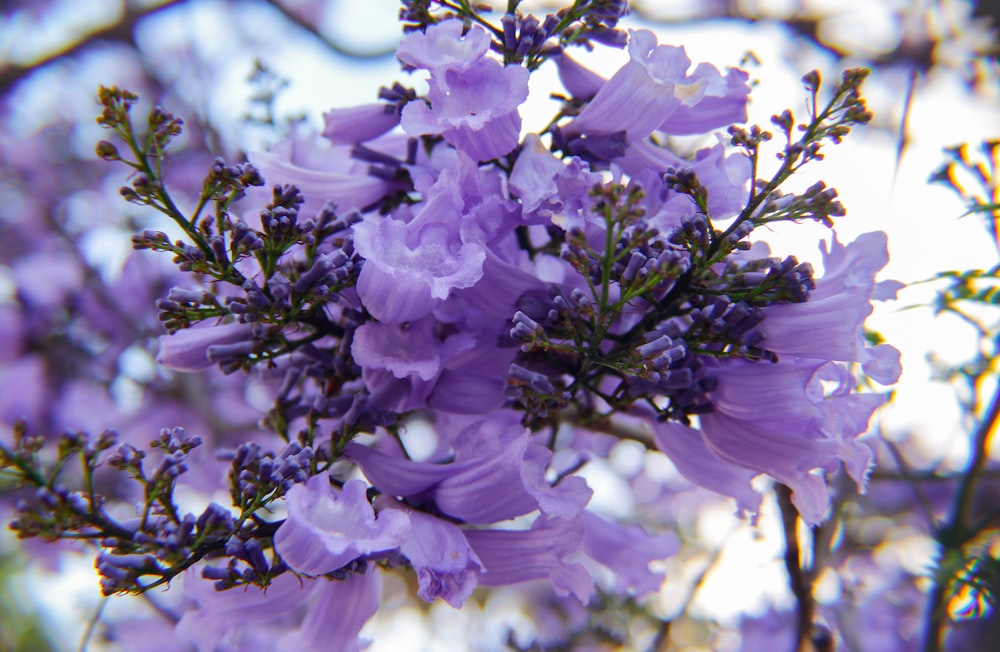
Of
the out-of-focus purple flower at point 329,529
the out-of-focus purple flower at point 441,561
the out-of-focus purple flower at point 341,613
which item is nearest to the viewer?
the out-of-focus purple flower at point 329,529

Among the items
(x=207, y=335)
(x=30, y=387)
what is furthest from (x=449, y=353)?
(x=30, y=387)

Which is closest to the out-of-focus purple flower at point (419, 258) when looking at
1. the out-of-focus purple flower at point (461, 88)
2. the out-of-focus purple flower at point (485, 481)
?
the out-of-focus purple flower at point (461, 88)

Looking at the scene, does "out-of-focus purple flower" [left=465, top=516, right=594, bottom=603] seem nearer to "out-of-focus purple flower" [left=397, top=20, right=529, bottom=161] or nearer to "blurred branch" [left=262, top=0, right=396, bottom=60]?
"out-of-focus purple flower" [left=397, top=20, right=529, bottom=161]

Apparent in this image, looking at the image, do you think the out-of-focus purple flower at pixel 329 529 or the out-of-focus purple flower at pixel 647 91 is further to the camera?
the out-of-focus purple flower at pixel 647 91

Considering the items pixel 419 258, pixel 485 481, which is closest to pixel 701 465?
pixel 485 481

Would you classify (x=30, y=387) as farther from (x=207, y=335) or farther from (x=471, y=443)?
(x=471, y=443)

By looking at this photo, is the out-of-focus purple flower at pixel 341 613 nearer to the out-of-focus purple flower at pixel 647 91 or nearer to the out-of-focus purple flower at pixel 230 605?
the out-of-focus purple flower at pixel 230 605

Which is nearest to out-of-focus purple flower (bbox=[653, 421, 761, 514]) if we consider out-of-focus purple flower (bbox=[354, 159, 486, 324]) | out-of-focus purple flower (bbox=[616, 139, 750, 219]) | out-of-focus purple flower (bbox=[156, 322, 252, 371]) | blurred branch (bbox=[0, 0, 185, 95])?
out-of-focus purple flower (bbox=[616, 139, 750, 219])

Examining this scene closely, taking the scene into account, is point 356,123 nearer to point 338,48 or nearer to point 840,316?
point 840,316

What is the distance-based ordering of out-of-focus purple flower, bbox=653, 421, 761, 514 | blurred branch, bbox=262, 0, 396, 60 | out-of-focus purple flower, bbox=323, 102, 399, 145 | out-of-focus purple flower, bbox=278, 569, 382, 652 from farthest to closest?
blurred branch, bbox=262, 0, 396, 60 < out-of-focus purple flower, bbox=323, 102, 399, 145 < out-of-focus purple flower, bbox=653, 421, 761, 514 < out-of-focus purple flower, bbox=278, 569, 382, 652
